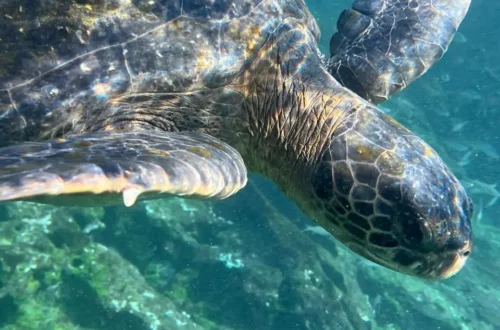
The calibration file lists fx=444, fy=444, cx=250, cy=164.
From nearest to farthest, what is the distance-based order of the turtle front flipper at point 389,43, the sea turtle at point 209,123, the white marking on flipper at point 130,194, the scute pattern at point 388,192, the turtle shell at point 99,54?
1. the white marking on flipper at point 130,194
2. the sea turtle at point 209,123
3. the turtle shell at point 99,54
4. the scute pattern at point 388,192
5. the turtle front flipper at point 389,43

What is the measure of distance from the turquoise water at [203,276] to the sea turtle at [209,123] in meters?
4.00

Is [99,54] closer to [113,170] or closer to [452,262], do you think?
[113,170]

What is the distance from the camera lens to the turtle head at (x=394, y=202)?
2.49m

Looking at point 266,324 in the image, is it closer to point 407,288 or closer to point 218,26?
point 407,288

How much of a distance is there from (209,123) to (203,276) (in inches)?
179

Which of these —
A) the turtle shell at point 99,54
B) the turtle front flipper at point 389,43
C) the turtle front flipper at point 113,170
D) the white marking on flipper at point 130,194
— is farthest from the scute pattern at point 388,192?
the white marking on flipper at point 130,194

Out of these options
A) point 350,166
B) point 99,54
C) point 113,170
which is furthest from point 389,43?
point 113,170

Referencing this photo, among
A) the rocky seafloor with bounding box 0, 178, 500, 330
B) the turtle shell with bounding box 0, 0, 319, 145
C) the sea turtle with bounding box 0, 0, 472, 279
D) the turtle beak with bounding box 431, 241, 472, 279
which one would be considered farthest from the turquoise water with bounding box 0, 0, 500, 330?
the turtle beak with bounding box 431, 241, 472, 279

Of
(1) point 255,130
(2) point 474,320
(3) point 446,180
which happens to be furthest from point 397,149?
(2) point 474,320

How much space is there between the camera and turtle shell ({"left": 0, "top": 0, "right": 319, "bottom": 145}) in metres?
2.27

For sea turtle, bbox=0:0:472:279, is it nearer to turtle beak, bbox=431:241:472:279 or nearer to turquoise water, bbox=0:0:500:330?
turtle beak, bbox=431:241:472:279

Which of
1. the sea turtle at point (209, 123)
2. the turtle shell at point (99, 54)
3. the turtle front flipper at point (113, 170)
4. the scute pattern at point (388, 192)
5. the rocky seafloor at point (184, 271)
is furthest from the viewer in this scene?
the rocky seafloor at point (184, 271)

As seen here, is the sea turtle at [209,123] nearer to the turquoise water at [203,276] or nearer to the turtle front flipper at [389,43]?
the turtle front flipper at [389,43]

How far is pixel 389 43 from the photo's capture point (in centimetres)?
394
